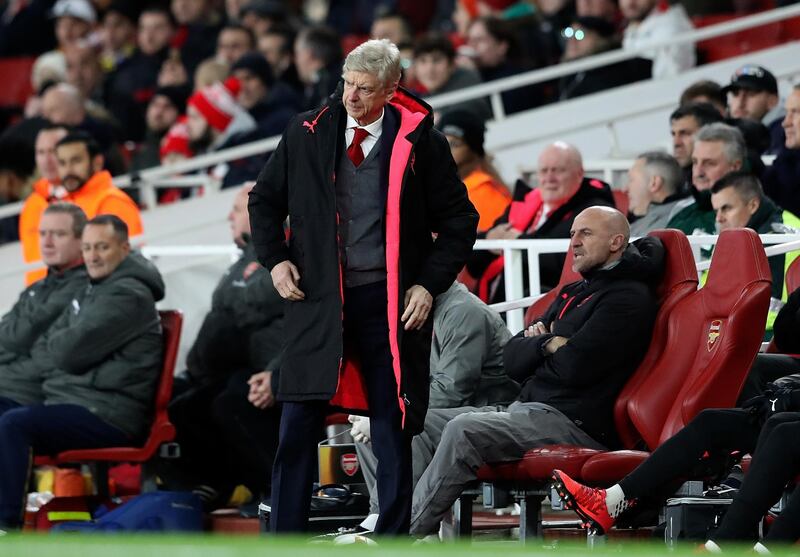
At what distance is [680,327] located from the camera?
278 inches

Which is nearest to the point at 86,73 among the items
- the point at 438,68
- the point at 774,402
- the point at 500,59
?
the point at 500,59

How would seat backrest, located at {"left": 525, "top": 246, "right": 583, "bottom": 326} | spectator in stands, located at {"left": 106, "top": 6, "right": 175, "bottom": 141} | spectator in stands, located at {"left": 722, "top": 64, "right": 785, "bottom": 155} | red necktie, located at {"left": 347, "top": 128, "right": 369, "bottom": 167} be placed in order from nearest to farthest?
1. red necktie, located at {"left": 347, "top": 128, "right": 369, "bottom": 167}
2. seat backrest, located at {"left": 525, "top": 246, "right": 583, "bottom": 326}
3. spectator in stands, located at {"left": 722, "top": 64, "right": 785, "bottom": 155}
4. spectator in stands, located at {"left": 106, "top": 6, "right": 175, "bottom": 141}

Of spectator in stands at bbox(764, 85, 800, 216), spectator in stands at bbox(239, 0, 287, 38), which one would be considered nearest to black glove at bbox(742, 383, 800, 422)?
spectator in stands at bbox(764, 85, 800, 216)

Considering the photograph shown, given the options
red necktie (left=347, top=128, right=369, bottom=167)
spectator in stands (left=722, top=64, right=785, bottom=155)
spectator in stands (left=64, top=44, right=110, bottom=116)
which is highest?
spectator in stands (left=64, top=44, right=110, bottom=116)

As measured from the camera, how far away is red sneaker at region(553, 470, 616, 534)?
6.34m

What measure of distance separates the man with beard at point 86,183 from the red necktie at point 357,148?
153 inches

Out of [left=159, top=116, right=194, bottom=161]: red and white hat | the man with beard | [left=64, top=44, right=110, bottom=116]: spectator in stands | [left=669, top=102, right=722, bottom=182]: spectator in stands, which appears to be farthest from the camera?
[left=64, top=44, right=110, bottom=116]: spectator in stands

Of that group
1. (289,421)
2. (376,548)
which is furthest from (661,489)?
(376,548)

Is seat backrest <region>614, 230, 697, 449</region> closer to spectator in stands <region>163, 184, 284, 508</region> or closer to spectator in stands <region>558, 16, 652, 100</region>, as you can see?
spectator in stands <region>163, 184, 284, 508</region>

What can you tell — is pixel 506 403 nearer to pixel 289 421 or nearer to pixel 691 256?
pixel 691 256

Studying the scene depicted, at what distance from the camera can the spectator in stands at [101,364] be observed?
8320 millimetres

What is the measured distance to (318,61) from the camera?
1285cm

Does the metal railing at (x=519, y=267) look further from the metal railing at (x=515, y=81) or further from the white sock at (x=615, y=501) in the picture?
the metal railing at (x=515, y=81)

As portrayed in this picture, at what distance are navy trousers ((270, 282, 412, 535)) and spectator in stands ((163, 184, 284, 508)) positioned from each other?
2271mm
